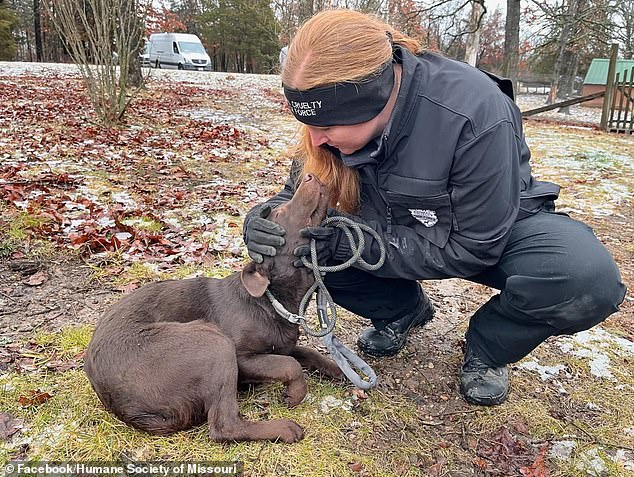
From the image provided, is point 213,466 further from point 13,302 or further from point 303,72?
point 13,302

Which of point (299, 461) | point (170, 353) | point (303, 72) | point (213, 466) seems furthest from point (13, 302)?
point (303, 72)

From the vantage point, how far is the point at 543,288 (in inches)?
102

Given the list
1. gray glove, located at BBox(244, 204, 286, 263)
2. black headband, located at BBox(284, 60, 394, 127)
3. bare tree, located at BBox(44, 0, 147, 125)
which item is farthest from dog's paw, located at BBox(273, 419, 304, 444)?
bare tree, located at BBox(44, 0, 147, 125)

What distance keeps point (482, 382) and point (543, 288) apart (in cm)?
70

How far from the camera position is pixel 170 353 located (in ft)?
8.42

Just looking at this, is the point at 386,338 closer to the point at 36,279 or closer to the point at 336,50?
the point at 336,50

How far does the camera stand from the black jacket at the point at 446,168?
2.53 metres

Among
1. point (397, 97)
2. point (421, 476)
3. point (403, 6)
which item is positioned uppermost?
point (403, 6)

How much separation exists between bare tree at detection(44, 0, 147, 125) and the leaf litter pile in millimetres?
1973

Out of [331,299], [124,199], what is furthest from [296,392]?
[124,199]

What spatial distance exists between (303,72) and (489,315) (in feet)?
5.40

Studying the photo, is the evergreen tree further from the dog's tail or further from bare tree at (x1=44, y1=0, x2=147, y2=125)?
the dog's tail

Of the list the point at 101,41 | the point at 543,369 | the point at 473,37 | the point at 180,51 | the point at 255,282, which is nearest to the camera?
the point at 255,282
